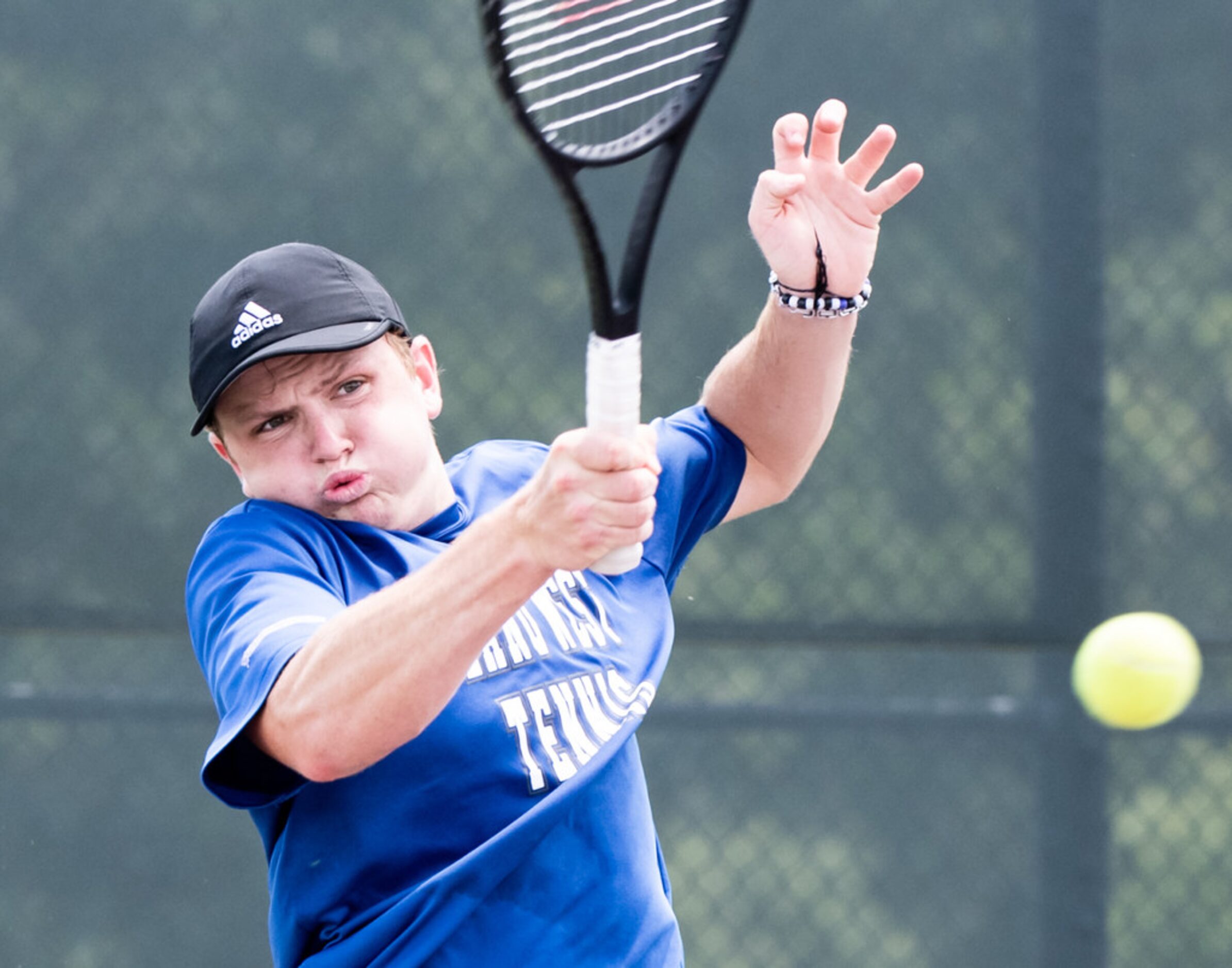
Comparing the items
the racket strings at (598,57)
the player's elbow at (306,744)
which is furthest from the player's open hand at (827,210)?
the player's elbow at (306,744)

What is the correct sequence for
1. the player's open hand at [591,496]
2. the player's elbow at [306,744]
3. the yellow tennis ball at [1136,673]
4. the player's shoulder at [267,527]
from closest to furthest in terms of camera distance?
the player's open hand at [591,496]
the player's elbow at [306,744]
the player's shoulder at [267,527]
the yellow tennis ball at [1136,673]

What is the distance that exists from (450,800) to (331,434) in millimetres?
380

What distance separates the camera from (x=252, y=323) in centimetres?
153

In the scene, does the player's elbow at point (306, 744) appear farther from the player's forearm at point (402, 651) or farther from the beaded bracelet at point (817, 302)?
the beaded bracelet at point (817, 302)

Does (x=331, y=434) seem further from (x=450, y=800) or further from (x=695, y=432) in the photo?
(x=695, y=432)

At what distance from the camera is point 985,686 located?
8.83 ft

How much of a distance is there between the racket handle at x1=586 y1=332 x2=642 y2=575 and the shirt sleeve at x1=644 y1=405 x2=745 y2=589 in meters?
0.69

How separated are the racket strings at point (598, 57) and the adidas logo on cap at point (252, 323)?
34 centimetres

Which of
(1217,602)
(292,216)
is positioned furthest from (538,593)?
(1217,602)

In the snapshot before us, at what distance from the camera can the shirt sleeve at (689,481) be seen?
1.84m

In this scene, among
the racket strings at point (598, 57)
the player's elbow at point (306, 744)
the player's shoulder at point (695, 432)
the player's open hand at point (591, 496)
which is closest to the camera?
the player's open hand at point (591, 496)

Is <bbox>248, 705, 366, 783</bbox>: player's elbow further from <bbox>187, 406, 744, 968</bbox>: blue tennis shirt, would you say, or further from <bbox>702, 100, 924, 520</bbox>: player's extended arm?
<bbox>702, 100, 924, 520</bbox>: player's extended arm

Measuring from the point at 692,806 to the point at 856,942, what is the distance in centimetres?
38

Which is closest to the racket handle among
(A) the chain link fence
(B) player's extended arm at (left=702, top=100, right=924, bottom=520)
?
(B) player's extended arm at (left=702, top=100, right=924, bottom=520)
